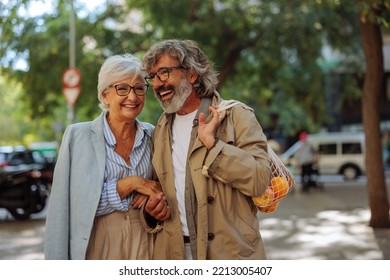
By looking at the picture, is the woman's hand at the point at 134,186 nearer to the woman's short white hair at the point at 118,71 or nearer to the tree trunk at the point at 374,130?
the woman's short white hair at the point at 118,71

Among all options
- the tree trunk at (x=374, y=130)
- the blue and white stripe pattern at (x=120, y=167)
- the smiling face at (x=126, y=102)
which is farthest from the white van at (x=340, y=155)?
the smiling face at (x=126, y=102)

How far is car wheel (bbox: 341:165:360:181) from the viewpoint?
22828 millimetres

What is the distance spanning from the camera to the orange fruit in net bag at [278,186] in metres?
2.93

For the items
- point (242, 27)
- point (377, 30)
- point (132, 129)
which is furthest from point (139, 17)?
point (132, 129)

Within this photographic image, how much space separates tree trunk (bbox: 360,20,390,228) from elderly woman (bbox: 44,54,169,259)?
6.94 metres

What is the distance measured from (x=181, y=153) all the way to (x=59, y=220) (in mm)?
656

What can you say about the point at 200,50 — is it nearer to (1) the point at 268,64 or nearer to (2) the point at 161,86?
(2) the point at 161,86

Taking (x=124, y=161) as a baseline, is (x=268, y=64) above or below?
above

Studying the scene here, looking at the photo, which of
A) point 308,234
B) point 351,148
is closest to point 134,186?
point 308,234

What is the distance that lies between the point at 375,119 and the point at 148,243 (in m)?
7.16

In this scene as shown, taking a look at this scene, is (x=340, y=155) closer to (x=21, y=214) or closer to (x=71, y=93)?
(x=71, y=93)

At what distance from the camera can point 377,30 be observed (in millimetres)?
9297

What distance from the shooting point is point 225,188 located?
2938mm

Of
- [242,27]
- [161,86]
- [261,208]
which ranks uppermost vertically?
[242,27]
